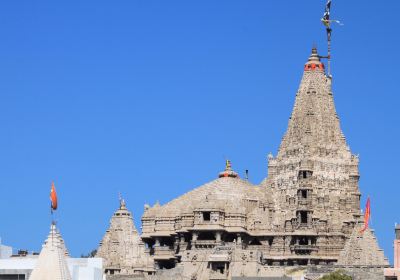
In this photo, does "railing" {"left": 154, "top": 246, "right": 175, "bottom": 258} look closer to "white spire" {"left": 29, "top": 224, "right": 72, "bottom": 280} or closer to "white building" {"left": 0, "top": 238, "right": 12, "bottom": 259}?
"white building" {"left": 0, "top": 238, "right": 12, "bottom": 259}

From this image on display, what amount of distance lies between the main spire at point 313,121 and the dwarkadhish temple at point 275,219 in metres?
0.10

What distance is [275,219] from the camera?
147 meters

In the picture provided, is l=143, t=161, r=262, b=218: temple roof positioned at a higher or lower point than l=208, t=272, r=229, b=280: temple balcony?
higher

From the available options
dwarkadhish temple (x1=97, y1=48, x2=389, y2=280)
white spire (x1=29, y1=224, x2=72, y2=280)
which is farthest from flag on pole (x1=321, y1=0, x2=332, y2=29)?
white spire (x1=29, y1=224, x2=72, y2=280)

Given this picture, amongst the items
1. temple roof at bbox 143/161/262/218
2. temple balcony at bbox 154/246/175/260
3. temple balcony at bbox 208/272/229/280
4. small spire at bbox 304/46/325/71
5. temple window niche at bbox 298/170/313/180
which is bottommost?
temple balcony at bbox 208/272/229/280

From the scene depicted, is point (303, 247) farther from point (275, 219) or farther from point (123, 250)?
point (123, 250)

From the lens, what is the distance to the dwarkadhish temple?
141m

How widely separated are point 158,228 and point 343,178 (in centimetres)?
1851

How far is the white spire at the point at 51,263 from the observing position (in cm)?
9369

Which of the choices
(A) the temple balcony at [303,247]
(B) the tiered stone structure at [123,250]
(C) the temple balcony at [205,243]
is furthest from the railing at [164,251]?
(A) the temple balcony at [303,247]

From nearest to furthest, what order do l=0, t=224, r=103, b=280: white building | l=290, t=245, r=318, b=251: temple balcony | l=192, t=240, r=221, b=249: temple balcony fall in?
1. l=0, t=224, r=103, b=280: white building
2. l=192, t=240, r=221, b=249: temple balcony
3. l=290, t=245, r=318, b=251: temple balcony

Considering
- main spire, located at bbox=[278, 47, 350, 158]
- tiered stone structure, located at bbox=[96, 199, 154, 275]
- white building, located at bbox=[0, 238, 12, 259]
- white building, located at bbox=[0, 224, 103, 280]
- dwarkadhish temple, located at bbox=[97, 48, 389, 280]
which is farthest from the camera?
tiered stone structure, located at bbox=[96, 199, 154, 275]

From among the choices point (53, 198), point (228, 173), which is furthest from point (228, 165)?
point (53, 198)

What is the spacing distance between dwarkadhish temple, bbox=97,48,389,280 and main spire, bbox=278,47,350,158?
10 centimetres
